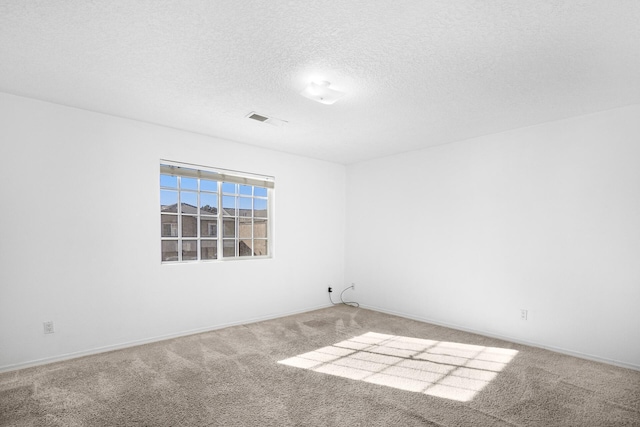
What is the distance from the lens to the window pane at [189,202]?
4141mm

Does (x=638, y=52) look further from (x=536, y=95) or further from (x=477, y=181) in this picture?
(x=477, y=181)

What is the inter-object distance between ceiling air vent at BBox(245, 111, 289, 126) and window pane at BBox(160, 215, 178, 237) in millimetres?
1628

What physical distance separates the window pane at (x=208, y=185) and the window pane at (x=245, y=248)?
2.83 feet

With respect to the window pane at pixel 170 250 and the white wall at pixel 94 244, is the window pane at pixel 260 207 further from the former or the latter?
the window pane at pixel 170 250

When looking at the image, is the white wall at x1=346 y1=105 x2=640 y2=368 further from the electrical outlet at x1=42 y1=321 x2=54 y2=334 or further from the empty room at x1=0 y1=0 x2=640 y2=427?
the electrical outlet at x1=42 y1=321 x2=54 y2=334

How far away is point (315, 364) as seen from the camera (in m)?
3.11

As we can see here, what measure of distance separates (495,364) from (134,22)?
4000mm

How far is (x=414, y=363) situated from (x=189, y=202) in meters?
3.24

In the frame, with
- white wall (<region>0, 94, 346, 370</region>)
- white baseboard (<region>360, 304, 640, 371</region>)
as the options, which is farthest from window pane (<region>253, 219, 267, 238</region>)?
white baseboard (<region>360, 304, 640, 371</region>)

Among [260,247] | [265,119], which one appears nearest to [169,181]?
[265,119]

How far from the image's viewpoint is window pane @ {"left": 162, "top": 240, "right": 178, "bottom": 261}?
402 cm

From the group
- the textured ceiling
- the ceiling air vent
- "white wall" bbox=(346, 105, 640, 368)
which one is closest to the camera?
the textured ceiling

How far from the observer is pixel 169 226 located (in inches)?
158

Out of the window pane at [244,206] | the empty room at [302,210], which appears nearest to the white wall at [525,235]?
the empty room at [302,210]
